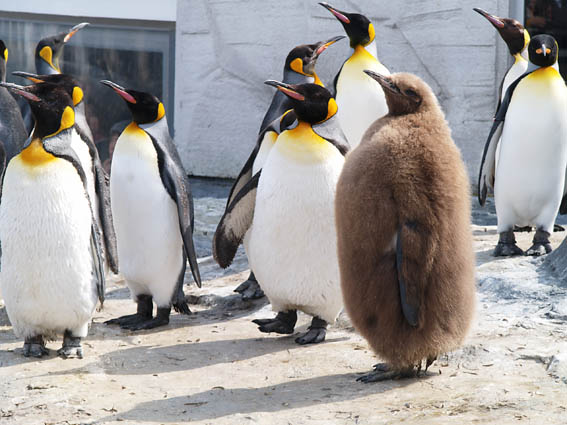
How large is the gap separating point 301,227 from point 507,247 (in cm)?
165

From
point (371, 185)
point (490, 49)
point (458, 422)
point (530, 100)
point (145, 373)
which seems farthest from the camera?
point (490, 49)

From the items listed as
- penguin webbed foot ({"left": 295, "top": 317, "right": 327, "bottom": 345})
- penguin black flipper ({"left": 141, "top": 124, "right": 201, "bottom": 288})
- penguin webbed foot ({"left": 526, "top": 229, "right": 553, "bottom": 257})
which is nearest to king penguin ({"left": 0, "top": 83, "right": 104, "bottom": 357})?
penguin black flipper ({"left": 141, "top": 124, "right": 201, "bottom": 288})

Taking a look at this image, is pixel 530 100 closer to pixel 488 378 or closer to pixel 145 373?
pixel 488 378

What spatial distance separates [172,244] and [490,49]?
4.60 metres

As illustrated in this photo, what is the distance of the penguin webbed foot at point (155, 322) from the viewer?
4.24 meters

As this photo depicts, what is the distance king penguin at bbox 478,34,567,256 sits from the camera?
4.95 metres

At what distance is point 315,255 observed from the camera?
12.5ft

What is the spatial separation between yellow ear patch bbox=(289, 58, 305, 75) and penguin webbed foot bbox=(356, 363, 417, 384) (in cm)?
260

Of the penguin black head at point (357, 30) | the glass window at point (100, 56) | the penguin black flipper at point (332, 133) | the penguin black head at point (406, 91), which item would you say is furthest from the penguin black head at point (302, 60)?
the glass window at point (100, 56)

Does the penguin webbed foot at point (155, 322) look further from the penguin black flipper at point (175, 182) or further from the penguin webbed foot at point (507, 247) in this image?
the penguin webbed foot at point (507, 247)

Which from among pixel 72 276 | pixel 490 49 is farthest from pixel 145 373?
pixel 490 49

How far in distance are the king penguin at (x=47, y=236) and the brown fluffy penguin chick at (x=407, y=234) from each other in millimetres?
1146

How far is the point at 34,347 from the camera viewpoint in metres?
3.64

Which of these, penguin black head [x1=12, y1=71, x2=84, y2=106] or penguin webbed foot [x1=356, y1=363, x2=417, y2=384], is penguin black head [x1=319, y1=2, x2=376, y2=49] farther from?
penguin webbed foot [x1=356, y1=363, x2=417, y2=384]
